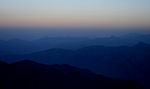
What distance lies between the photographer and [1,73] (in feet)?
106

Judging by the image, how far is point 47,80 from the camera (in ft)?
107

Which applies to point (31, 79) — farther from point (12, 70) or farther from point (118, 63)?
point (118, 63)

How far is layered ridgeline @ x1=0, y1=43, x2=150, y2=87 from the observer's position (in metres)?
75.9

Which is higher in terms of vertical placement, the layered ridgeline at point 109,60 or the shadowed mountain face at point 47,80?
the shadowed mountain face at point 47,80

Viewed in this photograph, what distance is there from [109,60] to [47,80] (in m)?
63.1

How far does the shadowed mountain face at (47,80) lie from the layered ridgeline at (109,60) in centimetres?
3440

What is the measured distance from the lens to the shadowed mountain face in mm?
30625

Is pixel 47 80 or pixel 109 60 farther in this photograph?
pixel 109 60

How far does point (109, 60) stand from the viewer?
91.5 metres

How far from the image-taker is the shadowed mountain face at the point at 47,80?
30.6 metres

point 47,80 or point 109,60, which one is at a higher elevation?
point 47,80

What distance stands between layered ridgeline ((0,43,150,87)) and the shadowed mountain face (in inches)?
1354

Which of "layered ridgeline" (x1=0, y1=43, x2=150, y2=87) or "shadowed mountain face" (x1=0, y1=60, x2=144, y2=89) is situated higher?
"shadowed mountain face" (x1=0, y1=60, x2=144, y2=89)

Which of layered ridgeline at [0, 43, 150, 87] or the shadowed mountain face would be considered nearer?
the shadowed mountain face
